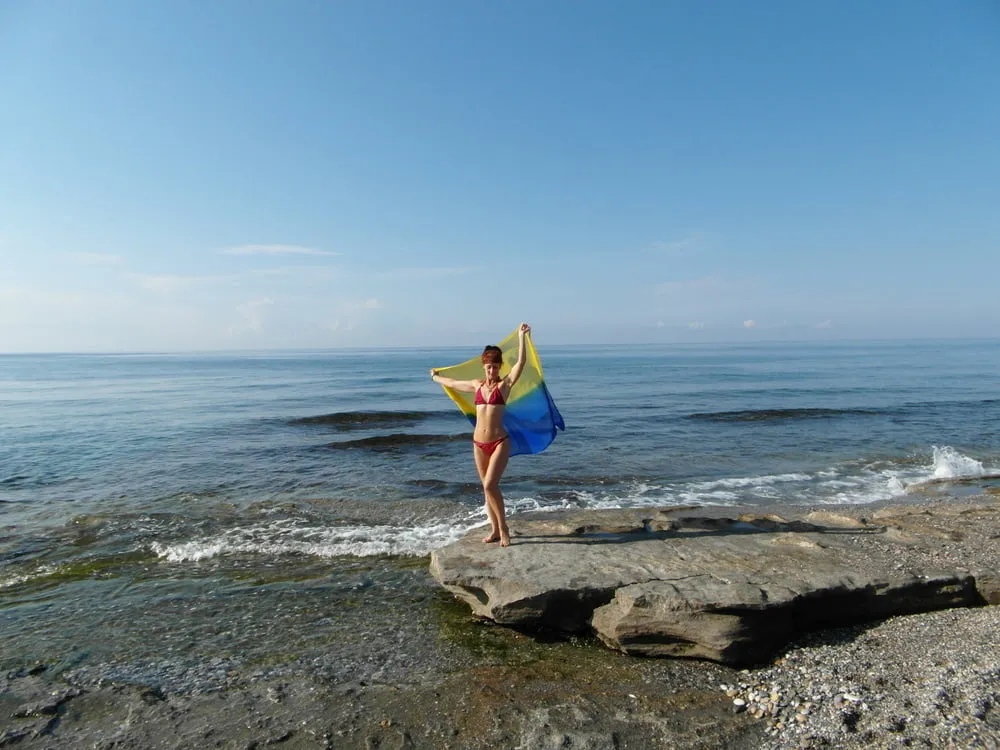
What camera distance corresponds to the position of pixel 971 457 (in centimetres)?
1586

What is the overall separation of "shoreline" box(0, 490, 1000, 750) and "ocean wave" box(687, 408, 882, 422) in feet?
61.1

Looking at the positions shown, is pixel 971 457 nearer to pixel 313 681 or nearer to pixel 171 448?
pixel 313 681

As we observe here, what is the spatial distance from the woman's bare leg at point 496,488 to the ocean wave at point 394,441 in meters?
11.4

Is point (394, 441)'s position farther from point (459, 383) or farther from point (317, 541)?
point (459, 383)

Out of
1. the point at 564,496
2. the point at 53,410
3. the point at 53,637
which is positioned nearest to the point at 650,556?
the point at 564,496

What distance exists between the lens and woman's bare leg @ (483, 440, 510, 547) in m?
7.18

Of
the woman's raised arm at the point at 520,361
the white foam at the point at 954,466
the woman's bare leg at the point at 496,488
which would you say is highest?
the woman's raised arm at the point at 520,361

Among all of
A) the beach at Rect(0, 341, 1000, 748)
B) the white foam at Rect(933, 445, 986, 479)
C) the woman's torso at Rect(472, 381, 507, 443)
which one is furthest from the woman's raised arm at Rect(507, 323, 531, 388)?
the white foam at Rect(933, 445, 986, 479)

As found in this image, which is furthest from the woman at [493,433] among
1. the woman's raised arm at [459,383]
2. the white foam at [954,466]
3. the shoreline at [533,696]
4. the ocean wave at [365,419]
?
the ocean wave at [365,419]

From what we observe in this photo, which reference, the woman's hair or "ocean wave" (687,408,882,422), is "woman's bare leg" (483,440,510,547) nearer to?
the woman's hair

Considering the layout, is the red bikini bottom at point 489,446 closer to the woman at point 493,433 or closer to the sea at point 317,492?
the woman at point 493,433

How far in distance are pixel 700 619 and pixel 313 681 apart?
11.7 ft

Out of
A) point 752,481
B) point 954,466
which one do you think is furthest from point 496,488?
point 954,466

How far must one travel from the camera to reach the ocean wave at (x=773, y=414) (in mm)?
23734
